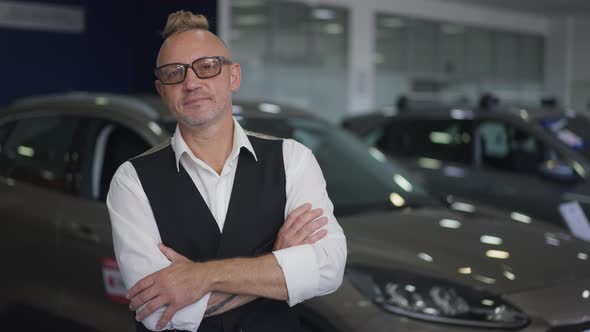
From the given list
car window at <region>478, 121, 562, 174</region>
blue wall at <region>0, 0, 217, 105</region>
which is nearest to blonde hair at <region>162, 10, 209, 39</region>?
car window at <region>478, 121, 562, 174</region>

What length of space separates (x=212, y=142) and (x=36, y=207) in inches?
68.7

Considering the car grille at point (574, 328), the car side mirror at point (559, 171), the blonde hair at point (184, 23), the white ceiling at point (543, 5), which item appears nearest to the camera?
the blonde hair at point (184, 23)

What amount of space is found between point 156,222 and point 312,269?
15.9 inches

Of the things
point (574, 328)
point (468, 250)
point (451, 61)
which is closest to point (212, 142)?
point (468, 250)

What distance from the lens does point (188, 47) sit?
1.88 metres

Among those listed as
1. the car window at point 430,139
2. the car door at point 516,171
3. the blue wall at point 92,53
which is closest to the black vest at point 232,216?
the car door at point 516,171

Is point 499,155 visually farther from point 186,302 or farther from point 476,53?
point 476,53

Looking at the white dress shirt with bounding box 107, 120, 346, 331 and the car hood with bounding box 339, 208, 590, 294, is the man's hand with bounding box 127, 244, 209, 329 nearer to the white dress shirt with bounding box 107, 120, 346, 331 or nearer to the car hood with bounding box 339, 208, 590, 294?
the white dress shirt with bounding box 107, 120, 346, 331

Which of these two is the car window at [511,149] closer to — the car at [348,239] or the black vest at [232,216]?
the car at [348,239]

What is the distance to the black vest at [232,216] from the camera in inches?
73.4

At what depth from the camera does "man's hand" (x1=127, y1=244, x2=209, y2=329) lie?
1.79 metres

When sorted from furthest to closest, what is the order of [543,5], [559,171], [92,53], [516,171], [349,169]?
[543,5] < [92,53] < [516,171] < [559,171] < [349,169]

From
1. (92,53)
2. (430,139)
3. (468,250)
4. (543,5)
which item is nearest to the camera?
(468,250)

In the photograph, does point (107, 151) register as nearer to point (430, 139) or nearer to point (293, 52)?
point (430, 139)
